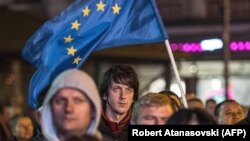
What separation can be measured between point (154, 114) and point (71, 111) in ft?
3.19

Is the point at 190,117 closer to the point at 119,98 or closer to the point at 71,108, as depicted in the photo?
the point at 71,108

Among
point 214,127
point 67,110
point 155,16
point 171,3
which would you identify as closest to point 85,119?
point 67,110

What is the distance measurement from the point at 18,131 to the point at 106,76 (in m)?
3.27

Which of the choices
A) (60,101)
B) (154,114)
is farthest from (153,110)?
(60,101)

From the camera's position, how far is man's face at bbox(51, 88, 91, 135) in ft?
11.5

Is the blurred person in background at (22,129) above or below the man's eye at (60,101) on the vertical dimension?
above

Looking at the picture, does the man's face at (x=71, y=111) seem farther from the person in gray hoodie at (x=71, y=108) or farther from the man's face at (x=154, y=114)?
the man's face at (x=154, y=114)

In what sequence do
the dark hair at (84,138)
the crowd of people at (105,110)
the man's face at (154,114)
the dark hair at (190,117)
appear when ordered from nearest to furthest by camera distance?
the dark hair at (84,138) → the crowd of people at (105,110) → the dark hair at (190,117) → the man's face at (154,114)

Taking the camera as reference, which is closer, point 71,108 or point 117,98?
point 71,108

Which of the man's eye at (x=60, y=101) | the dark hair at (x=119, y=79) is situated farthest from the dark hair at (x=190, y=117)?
the dark hair at (x=119, y=79)

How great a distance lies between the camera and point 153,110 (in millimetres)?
4465

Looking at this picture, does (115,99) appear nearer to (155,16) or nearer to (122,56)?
(155,16)

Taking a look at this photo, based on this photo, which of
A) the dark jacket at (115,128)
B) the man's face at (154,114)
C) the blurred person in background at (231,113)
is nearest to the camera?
the man's face at (154,114)

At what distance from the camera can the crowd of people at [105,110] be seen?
3.54m
